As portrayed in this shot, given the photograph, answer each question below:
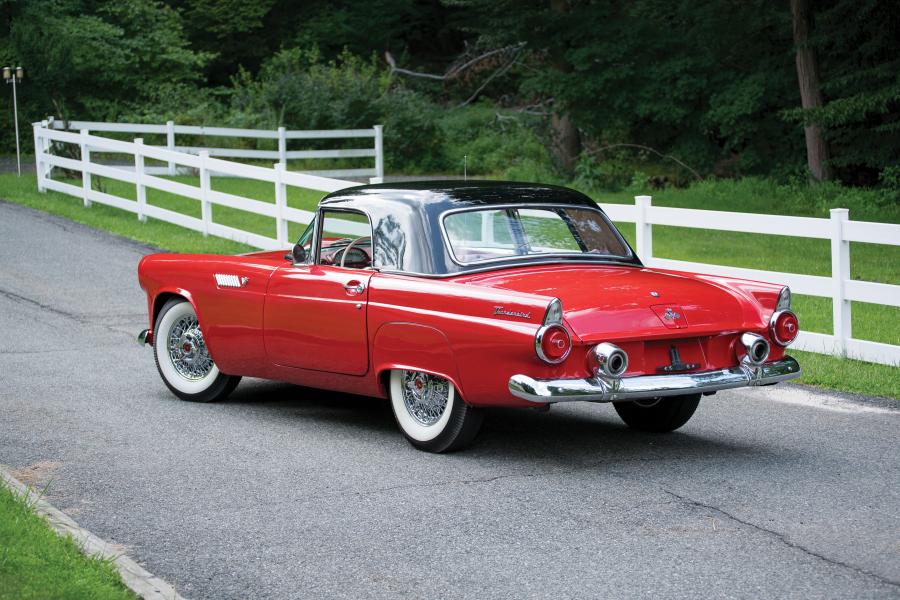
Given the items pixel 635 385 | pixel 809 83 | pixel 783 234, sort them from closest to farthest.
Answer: pixel 635 385
pixel 783 234
pixel 809 83

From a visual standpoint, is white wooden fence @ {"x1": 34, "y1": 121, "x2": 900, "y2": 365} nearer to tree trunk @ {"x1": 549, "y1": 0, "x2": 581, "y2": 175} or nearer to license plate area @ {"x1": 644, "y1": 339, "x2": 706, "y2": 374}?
license plate area @ {"x1": 644, "y1": 339, "x2": 706, "y2": 374}

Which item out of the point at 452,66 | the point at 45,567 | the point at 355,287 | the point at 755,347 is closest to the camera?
the point at 45,567

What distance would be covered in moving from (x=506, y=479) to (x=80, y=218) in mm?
15551

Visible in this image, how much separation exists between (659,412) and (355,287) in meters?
2.02

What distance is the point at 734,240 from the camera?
1955 cm

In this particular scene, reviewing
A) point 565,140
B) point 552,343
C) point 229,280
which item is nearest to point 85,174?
point 565,140

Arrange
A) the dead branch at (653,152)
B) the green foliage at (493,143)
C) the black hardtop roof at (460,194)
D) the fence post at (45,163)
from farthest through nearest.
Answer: the green foliage at (493,143)
the dead branch at (653,152)
the fence post at (45,163)
the black hardtop roof at (460,194)

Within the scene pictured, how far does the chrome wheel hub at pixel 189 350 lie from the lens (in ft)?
30.7

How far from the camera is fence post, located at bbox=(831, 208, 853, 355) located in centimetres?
1068

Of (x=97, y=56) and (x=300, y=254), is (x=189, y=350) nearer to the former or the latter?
(x=300, y=254)

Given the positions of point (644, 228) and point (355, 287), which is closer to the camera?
point (355, 287)

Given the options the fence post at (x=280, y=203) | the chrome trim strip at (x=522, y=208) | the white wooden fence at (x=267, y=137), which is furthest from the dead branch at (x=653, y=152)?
the chrome trim strip at (x=522, y=208)

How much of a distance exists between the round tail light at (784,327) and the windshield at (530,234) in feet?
3.85

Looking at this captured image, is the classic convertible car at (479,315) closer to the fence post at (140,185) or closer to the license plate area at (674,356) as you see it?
the license plate area at (674,356)
